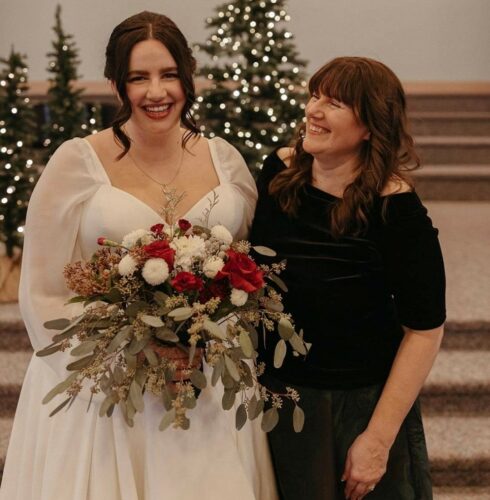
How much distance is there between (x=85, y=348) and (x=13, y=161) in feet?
8.53

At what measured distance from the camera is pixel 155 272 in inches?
60.1

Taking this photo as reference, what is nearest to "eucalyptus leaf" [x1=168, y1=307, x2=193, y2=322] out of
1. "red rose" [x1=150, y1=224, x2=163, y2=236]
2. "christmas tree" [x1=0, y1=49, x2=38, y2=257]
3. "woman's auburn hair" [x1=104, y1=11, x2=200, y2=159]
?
"red rose" [x1=150, y1=224, x2=163, y2=236]

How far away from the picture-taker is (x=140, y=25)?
1.82 m

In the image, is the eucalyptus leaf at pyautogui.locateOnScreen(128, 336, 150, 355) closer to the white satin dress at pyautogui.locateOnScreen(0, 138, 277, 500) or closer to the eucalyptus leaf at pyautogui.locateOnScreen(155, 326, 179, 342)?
the eucalyptus leaf at pyautogui.locateOnScreen(155, 326, 179, 342)

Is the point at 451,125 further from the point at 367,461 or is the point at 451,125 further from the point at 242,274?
the point at 242,274

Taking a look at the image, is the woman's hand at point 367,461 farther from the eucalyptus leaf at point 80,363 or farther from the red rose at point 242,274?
the eucalyptus leaf at point 80,363

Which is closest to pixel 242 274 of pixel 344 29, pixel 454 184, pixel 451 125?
pixel 454 184

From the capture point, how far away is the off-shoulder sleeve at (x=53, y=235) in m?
1.89

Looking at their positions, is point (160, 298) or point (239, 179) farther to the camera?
point (239, 179)

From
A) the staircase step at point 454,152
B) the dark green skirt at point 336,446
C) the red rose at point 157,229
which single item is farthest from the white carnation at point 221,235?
the staircase step at point 454,152

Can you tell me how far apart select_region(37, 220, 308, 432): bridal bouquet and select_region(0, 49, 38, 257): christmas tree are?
249 cm

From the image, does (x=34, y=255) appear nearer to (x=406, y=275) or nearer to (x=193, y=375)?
(x=193, y=375)

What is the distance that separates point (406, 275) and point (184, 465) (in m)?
0.68

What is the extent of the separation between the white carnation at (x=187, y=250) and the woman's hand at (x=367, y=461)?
0.64m
